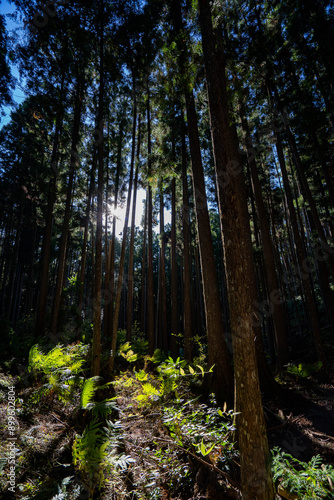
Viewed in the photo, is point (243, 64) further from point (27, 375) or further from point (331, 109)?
point (27, 375)

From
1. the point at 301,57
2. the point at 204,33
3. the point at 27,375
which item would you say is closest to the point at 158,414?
the point at 27,375

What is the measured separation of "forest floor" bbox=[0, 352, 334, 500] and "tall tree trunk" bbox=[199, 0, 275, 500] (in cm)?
54

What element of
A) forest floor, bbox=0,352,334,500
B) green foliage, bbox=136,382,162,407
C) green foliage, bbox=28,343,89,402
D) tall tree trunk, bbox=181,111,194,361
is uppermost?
tall tree trunk, bbox=181,111,194,361

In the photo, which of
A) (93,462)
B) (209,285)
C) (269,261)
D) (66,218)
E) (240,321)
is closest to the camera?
(240,321)

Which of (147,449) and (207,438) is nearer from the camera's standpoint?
(207,438)

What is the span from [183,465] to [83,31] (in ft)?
40.1

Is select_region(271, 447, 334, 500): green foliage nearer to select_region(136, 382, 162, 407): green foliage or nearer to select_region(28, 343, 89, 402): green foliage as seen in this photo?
select_region(136, 382, 162, 407): green foliage

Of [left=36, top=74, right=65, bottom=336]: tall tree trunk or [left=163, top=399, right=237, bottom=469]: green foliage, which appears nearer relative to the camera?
[left=163, top=399, right=237, bottom=469]: green foliage

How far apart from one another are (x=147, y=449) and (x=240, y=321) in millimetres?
2929

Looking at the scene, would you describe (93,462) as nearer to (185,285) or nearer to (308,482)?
(308,482)

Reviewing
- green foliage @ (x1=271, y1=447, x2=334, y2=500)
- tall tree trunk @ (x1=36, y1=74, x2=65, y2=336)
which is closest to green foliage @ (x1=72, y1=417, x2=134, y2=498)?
green foliage @ (x1=271, y1=447, x2=334, y2=500)

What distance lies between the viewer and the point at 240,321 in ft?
9.18

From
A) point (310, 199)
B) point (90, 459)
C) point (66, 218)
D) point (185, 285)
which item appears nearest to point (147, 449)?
point (90, 459)

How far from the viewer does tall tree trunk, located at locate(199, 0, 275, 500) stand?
2.47 m
